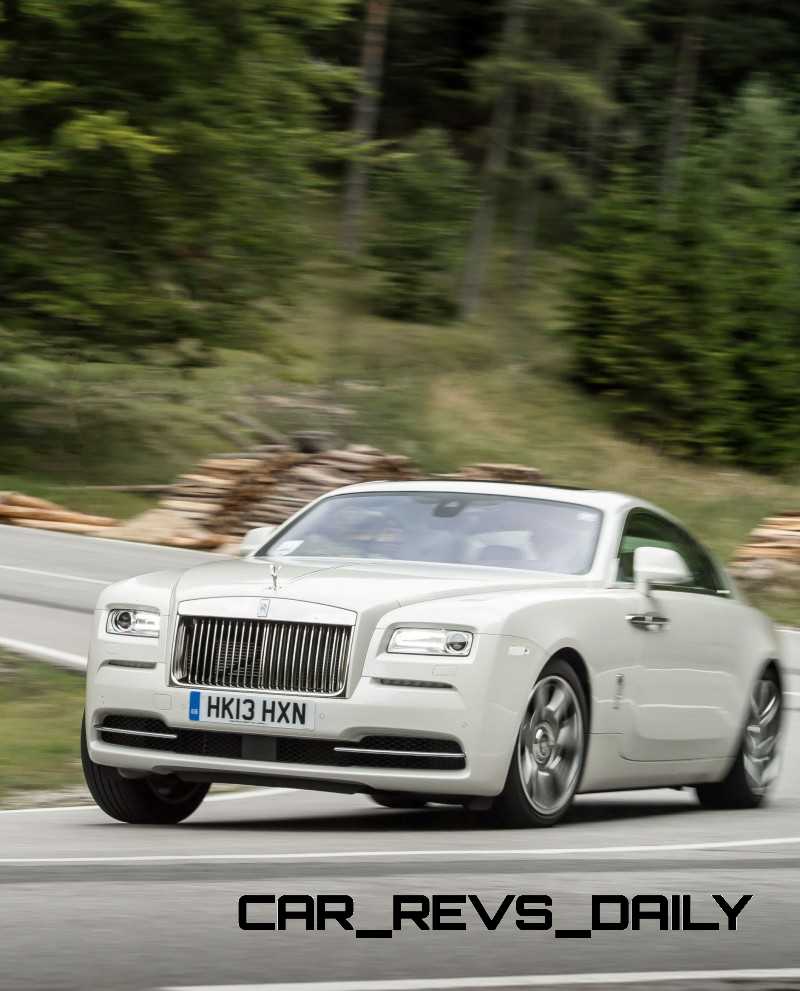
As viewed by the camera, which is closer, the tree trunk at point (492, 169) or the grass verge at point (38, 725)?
the grass verge at point (38, 725)

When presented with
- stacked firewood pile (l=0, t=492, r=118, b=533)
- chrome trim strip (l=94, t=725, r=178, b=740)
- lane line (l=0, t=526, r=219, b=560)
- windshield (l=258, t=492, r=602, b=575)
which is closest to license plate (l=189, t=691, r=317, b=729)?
chrome trim strip (l=94, t=725, r=178, b=740)

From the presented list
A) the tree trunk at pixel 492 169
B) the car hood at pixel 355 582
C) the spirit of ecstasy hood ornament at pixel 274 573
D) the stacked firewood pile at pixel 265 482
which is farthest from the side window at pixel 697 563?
the tree trunk at pixel 492 169

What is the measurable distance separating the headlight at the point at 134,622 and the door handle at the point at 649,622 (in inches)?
85.4

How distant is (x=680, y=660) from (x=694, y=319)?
36942 mm

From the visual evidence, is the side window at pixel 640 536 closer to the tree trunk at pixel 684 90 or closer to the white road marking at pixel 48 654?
the white road marking at pixel 48 654

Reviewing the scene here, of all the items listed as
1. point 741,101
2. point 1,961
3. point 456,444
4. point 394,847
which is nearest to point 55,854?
point 394,847

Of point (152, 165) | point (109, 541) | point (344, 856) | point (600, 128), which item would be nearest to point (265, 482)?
point (109, 541)

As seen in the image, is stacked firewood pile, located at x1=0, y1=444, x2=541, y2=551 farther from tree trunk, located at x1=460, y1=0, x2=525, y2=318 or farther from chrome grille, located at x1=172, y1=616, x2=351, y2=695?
tree trunk, located at x1=460, y1=0, x2=525, y2=318

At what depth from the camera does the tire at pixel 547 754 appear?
26.4 ft

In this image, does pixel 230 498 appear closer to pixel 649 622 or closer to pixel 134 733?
pixel 649 622

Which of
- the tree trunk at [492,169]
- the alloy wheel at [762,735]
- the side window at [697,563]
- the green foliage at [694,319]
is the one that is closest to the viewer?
the side window at [697,563]

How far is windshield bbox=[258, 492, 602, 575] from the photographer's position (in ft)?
29.8

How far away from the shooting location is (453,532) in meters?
9.20

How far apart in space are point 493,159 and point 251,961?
175ft
